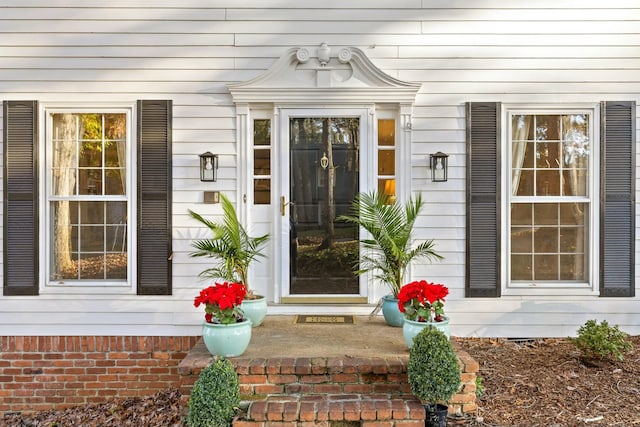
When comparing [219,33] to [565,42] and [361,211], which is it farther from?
[565,42]

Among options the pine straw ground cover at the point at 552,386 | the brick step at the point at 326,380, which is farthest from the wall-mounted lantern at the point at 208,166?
the pine straw ground cover at the point at 552,386

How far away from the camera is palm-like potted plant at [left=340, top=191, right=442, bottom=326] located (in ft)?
14.6

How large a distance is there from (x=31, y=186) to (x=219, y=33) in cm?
243

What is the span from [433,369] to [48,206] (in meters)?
4.07

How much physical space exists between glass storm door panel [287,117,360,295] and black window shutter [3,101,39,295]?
257 centimetres

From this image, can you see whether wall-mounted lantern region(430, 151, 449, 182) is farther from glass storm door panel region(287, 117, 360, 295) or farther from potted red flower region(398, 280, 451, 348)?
potted red flower region(398, 280, 451, 348)

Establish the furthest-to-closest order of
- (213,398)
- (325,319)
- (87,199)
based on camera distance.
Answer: (87,199)
(325,319)
(213,398)

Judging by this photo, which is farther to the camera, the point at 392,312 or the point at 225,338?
the point at 392,312

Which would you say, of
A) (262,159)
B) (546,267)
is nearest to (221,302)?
(262,159)

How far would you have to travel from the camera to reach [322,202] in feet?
16.4

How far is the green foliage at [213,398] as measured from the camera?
10.3 ft

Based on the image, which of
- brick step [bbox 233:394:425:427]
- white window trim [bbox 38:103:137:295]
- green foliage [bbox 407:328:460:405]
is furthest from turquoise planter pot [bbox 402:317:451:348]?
white window trim [bbox 38:103:137:295]

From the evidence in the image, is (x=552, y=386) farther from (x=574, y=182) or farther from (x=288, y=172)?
(x=288, y=172)

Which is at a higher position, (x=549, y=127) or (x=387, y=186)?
(x=549, y=127)
